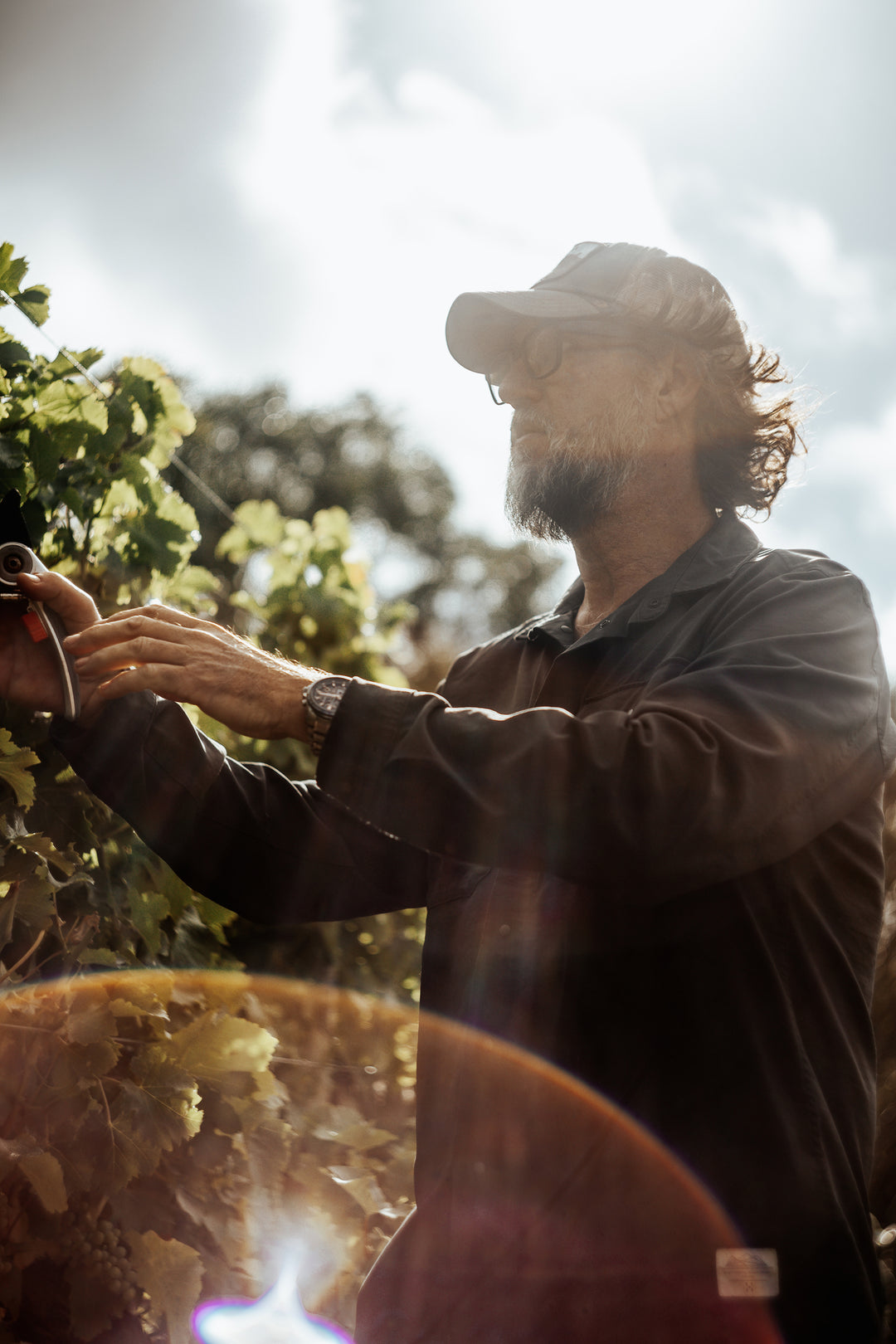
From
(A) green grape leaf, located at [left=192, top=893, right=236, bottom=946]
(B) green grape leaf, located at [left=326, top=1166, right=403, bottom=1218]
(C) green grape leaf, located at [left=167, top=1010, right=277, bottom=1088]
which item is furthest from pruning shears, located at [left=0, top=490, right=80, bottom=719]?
(B) green grape leaf, located at [left=326, top=1166, right=403, bottom=1218]

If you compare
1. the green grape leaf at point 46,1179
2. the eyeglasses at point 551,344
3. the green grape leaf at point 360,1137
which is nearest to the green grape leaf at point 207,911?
the green grape leaf at point 360,1137

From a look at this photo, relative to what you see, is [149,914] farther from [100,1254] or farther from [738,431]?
[738,431]

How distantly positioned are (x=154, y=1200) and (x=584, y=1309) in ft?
2.74

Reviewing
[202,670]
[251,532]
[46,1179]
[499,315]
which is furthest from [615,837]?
[251,532]

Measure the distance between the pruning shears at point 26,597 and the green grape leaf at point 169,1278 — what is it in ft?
3.17

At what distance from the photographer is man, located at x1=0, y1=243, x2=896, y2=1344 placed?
4.67 ft

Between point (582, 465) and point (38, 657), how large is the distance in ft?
4.37

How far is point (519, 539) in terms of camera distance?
3193mm

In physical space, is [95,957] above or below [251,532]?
below

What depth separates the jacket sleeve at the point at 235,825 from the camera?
6.28ft

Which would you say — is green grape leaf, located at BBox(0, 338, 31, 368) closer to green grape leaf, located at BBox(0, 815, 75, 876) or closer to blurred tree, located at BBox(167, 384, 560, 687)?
green grape leaf, located at BBox(0, 815, 75, 876)

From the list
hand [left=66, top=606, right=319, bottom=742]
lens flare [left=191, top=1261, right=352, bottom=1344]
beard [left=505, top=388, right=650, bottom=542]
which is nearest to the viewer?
hand [left=66, top=606, right=319, bottom=742]

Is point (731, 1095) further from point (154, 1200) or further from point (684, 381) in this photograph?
point (684, 381)

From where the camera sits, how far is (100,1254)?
5.89 feet
